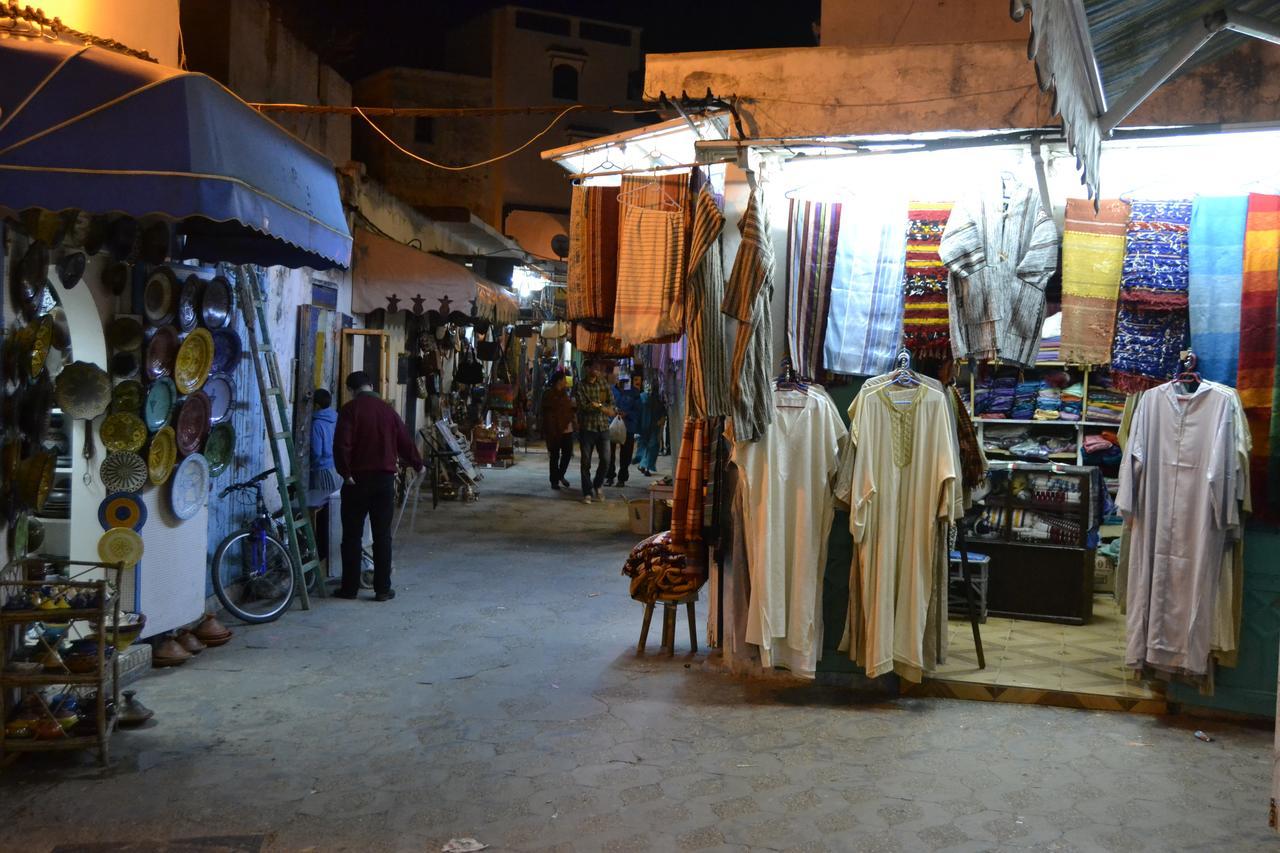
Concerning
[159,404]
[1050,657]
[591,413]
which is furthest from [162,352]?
[591,413]

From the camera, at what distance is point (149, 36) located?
19.6 ft

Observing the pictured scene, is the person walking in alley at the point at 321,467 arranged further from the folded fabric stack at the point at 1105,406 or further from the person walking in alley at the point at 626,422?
the person walking in alley at the point at 626,422

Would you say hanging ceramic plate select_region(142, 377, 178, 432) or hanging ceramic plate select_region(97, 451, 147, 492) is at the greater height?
hanging ceramic plate select_region(142, 377, 178, 432)

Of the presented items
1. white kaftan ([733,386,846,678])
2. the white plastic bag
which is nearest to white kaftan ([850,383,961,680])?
white kaftan ([733,386,846,678])

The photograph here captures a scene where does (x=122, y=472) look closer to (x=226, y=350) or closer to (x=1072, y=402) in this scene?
(x=226, y=350)

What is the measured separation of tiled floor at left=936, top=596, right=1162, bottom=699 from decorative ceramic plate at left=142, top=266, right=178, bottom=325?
17.6 ft

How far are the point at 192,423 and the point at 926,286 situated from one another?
4.84m

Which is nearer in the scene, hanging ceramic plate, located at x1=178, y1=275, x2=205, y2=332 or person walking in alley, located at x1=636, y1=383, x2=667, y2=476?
hanging ceramic plate, located at x1=178, y1=275, x2=205, y2=332

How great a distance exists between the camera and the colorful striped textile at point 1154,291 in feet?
19.6

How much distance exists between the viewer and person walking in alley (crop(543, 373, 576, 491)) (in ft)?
53.4

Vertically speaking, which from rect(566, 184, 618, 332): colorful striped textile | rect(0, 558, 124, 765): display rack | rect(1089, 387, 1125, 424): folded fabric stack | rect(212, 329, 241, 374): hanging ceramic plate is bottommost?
rect(0, 558, 124, 765): display rack

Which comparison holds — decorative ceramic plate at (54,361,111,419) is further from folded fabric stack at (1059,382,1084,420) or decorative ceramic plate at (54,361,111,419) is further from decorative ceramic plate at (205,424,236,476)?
folded fabric stack at (1059,382,1084,420)

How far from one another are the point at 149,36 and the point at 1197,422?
6.26 metres

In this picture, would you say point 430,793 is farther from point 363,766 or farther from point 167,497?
point 167,497
